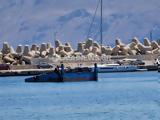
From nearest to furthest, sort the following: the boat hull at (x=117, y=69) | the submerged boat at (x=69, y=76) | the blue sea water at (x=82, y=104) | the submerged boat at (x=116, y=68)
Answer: the blue sea water at (x=82, y=104) < the submerged boat at (x=69, y=76) < the boat hull at (x=117, y=69) < the submerged boat at (x=116, y=68)

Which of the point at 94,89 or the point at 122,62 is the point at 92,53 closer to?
the point at 122,62

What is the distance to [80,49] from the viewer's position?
16625 centimetres

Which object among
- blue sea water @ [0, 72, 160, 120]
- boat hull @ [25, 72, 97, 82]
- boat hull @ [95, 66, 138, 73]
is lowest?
blue sea water @ [0, 72, 160, 120]

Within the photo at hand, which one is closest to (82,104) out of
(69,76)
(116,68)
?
(69,76)

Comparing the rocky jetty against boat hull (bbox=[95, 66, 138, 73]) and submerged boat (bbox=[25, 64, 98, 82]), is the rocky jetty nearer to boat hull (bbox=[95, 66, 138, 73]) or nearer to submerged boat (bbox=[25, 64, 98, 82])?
boat hull (bbox=[95, 66, 138, 73])

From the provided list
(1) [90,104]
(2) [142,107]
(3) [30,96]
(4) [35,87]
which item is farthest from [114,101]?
(4) [35,87]

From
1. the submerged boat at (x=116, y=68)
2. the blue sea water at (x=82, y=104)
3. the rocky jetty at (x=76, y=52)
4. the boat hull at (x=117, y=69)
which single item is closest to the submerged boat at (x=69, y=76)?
the blue sea water at (x=82, y=104)

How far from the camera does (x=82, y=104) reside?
55438 mm

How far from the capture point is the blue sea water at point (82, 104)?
47750 mm

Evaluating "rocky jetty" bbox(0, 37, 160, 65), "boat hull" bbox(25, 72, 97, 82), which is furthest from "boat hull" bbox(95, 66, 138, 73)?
"boat hull" bbox(25, 72, 97, 82)

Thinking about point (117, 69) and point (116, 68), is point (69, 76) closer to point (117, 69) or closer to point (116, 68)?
point (117, 69)

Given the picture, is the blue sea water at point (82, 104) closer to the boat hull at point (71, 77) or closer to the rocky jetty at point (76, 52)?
the boat hull at point (71, 77)

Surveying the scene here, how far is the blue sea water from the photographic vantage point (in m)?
47.8

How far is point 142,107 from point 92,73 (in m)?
35.4
